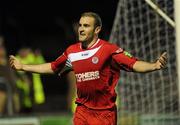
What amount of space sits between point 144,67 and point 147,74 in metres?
3.51

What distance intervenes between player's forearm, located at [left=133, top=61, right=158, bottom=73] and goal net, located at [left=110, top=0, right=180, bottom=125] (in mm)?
2762

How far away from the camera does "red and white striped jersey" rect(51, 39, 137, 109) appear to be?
7723 millimetres

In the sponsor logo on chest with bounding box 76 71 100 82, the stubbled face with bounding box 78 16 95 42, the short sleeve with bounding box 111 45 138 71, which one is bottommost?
the sponsor logo on chest with bounding box 76 71 100 82

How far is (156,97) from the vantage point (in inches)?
434

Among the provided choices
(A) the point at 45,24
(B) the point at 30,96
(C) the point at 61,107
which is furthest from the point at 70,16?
(B) the point at 30,96

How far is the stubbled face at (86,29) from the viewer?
7742mm

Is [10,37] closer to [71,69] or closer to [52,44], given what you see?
[52,44]

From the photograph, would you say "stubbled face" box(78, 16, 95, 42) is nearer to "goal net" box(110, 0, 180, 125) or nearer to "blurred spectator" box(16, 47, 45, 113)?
"goal net" box(110, 0, 180, 125)

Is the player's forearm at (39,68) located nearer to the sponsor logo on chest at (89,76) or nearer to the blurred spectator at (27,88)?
the sponsor logo on chest at (89,76)

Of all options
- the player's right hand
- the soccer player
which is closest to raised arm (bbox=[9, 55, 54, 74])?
the player's right hand

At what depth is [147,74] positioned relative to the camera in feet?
36.2

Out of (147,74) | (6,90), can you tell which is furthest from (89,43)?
(6,90)

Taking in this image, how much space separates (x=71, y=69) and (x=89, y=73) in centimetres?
36

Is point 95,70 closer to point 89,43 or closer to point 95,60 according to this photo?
point 95,60
